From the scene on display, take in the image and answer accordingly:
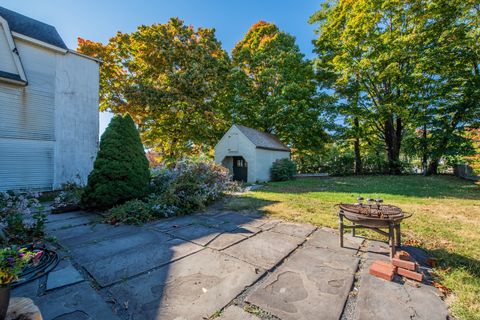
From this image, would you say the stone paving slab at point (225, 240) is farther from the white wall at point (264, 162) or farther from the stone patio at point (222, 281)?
the white wall at point (264, 162)

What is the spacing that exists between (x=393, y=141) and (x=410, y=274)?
19294 mm

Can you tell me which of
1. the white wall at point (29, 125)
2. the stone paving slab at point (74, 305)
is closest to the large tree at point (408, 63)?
the white wall at point (29, 125)

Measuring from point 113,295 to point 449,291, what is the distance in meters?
3.67

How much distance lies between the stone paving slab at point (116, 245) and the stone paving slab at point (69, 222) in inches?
61.3

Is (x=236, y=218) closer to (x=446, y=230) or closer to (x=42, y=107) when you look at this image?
(x=446, y=230)

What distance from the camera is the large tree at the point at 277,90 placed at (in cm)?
1745

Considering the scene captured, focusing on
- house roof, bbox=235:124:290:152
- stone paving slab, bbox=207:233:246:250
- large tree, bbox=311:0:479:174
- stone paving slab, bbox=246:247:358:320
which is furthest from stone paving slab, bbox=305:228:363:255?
large tree, bbox=311:0:479:174

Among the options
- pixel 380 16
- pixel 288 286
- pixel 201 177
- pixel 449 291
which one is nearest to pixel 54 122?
pixel 201 177

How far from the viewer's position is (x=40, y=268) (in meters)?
2.70

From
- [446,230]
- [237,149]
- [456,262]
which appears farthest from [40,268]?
[237,149]

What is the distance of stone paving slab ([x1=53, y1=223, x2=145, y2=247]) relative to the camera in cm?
373

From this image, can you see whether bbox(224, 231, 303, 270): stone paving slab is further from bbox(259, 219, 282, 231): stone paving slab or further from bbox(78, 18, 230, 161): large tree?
bbox(78, 18, 230, 161): large tree

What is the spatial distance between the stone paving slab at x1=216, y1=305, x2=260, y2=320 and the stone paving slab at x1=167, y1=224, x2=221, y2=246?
166 centimetres

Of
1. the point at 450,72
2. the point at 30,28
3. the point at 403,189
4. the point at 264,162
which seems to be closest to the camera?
the point at 30,28
